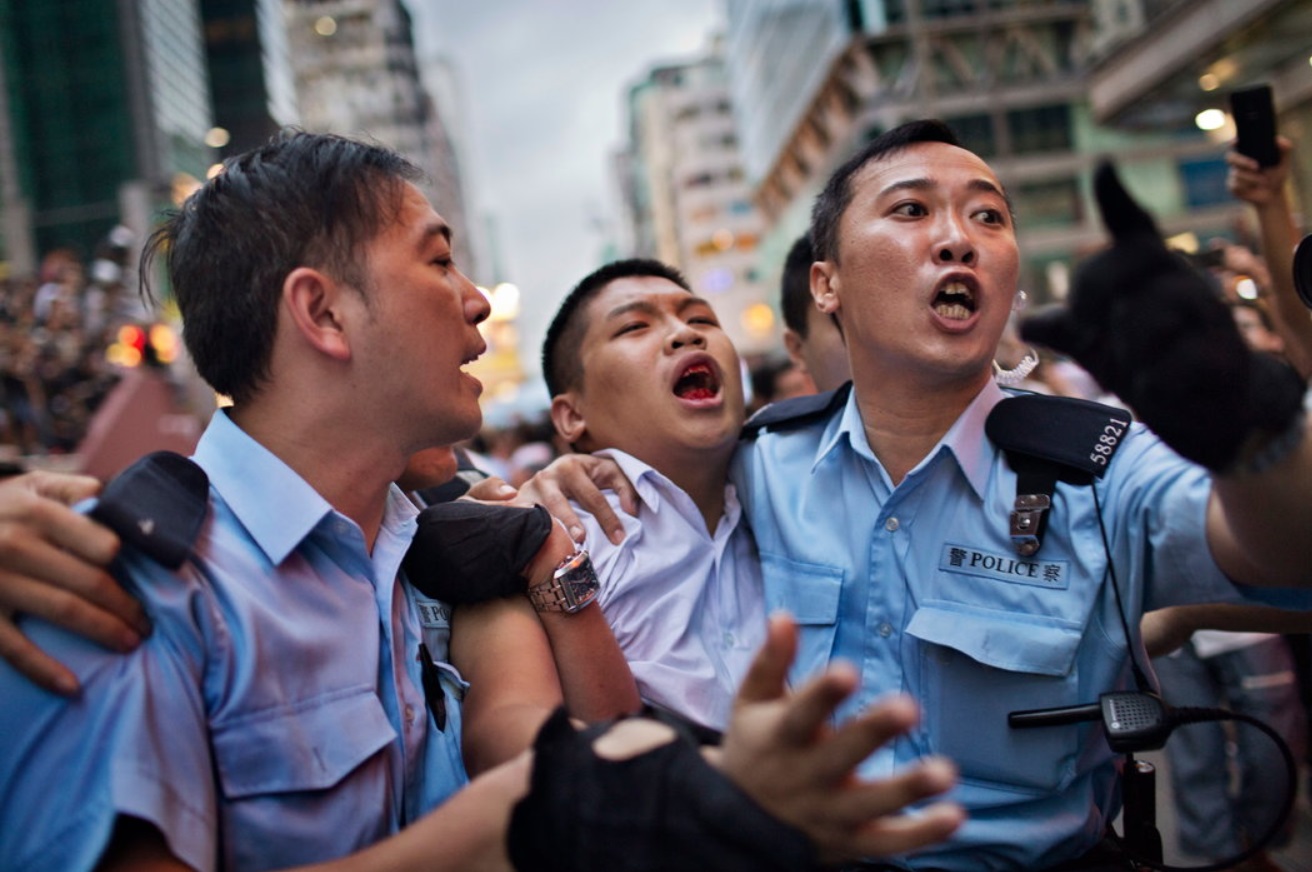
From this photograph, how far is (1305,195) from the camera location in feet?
39.6

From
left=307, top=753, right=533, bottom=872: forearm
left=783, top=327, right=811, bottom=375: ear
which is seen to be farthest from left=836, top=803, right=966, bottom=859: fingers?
left=783, top=327, right=811, bottom=375: ear

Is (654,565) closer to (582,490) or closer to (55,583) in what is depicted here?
(582,490)

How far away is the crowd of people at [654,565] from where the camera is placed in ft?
5.01

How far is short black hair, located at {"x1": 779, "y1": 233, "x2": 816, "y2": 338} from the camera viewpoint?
4371mm

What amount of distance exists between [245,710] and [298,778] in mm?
151

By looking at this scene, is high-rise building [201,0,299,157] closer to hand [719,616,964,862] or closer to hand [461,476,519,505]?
hand [461,476,519,505]

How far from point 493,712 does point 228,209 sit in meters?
1.21

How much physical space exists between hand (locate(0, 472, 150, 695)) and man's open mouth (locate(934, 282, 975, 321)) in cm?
189

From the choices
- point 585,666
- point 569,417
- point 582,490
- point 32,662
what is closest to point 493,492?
point 582,490

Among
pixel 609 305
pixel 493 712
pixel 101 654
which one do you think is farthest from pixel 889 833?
pixel 609 305

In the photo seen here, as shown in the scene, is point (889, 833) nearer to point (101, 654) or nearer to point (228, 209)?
point (101, 654)

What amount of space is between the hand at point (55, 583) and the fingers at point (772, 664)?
1.01m

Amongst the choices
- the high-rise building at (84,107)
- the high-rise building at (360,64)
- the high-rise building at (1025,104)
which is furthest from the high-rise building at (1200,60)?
the high-rise building at (360,64)

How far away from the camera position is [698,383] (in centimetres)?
337
